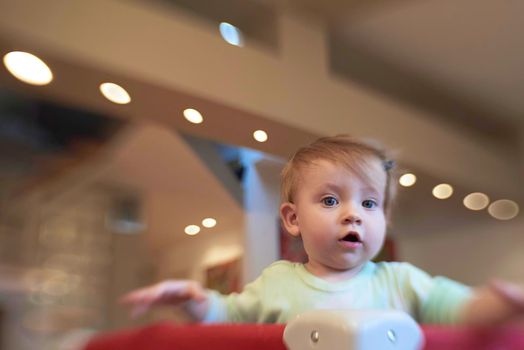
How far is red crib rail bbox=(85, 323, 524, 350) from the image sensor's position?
257 mm

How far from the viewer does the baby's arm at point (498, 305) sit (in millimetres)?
252

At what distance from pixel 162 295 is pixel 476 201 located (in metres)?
1.01

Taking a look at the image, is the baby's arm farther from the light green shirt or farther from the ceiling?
the ceiling

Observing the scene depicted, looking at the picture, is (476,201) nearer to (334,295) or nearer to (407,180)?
(407,180)

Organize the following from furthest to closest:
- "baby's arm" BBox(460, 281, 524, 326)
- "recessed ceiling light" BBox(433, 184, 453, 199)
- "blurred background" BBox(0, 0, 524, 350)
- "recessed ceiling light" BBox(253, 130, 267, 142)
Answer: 1. "recessed ceiling light" BBox(433, 184, 453, 199)
2. "blurred background" BBox(0, 0, 524, 350)
3. "recessed ceiling light" BBox(253, 130, 267, 142)
4. "baby's arm" BBox(460, 281, 524, 326)

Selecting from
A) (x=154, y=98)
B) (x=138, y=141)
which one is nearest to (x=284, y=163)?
(x=154, y=98)

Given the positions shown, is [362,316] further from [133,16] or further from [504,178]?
[504,178]

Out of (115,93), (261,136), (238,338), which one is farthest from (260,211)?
(115,93)

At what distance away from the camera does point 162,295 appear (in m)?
0.34

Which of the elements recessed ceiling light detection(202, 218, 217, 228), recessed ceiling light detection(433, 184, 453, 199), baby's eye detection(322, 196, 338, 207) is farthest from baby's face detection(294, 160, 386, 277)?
recessed ceiling light detection(433, 184, 453, 199)

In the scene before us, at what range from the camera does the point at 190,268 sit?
0.66m

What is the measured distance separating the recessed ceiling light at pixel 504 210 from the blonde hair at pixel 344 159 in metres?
0.73

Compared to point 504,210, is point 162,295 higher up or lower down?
lower down

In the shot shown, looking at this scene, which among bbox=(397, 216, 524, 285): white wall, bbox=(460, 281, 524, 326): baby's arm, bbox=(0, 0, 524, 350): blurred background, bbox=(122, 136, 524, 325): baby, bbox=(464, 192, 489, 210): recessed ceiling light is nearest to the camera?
bbox=(460, 281, 524, 326): baby's arm
